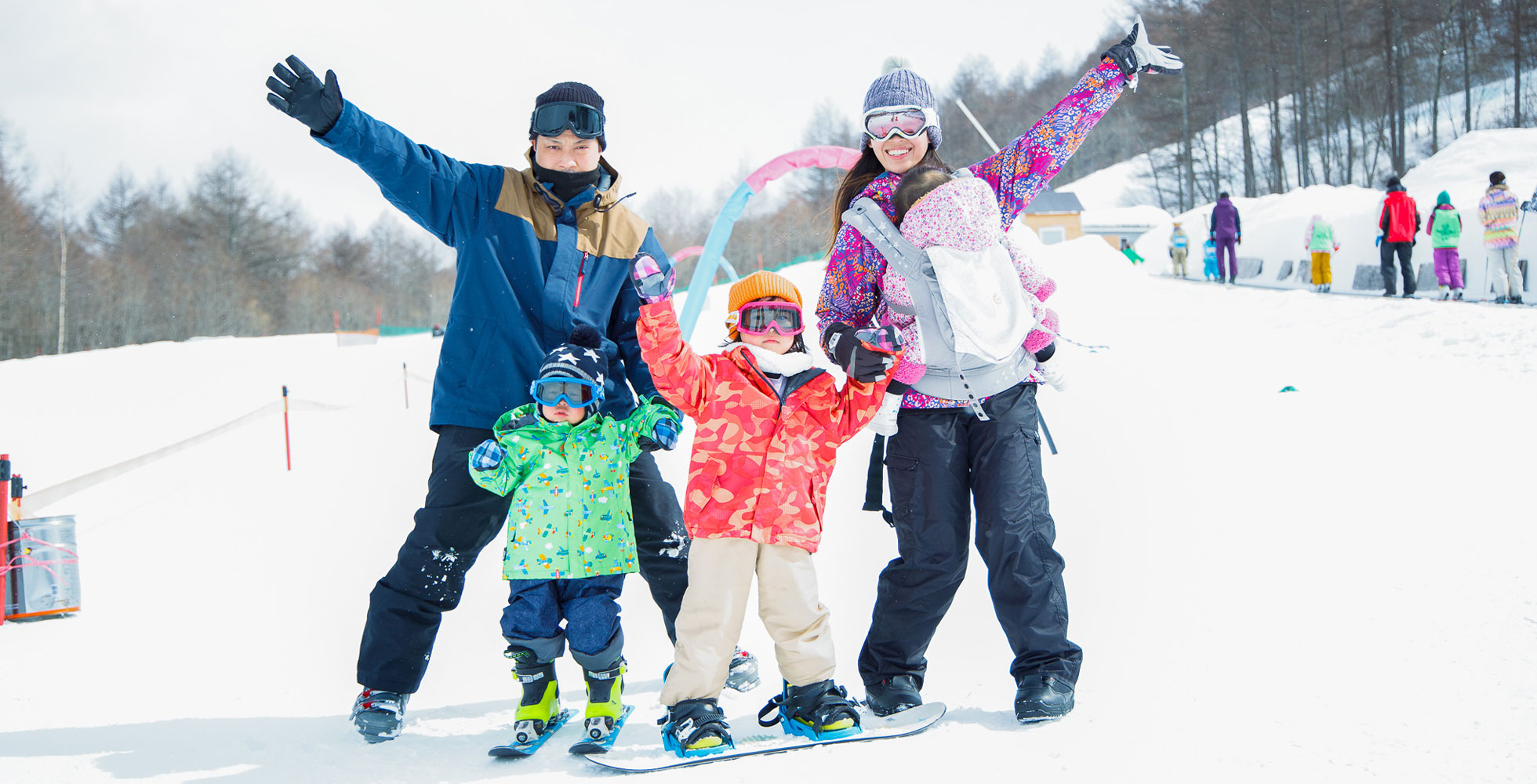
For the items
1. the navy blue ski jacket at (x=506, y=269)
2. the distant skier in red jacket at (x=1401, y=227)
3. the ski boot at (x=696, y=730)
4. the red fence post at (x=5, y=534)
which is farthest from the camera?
the distant skier in red jacket at (x=1401, y=227)

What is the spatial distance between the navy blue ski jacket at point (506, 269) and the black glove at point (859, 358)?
1.97 feet

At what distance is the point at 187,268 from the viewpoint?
42281mm

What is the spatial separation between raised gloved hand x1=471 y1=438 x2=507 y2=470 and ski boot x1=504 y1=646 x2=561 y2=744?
0.53 metres

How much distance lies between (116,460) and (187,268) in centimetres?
3651

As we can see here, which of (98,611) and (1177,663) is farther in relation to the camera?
(98,611)

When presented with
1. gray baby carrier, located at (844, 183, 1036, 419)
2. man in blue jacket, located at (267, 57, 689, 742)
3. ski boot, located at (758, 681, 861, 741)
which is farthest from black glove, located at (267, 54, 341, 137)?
ski boot, located at (758, 681, 861, 741)

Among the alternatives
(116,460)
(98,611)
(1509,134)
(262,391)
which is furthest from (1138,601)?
(1509,134)

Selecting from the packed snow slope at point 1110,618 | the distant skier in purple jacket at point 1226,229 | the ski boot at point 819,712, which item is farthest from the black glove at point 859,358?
the distant skier in purple jacket at point 1226,229

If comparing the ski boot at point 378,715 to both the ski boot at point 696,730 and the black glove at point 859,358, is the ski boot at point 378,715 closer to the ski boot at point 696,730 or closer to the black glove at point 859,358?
the ski boot at point 696,730

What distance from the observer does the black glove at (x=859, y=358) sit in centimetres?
265

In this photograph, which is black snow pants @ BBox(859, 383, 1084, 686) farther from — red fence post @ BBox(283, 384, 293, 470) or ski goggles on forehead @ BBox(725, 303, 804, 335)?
red fence post @ BBox(283, 384, 293, 470)

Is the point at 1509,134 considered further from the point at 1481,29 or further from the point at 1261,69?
the point at 1261,69

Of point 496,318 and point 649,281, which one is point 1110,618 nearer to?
point 649,281

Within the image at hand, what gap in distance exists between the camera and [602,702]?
8.82 ft
